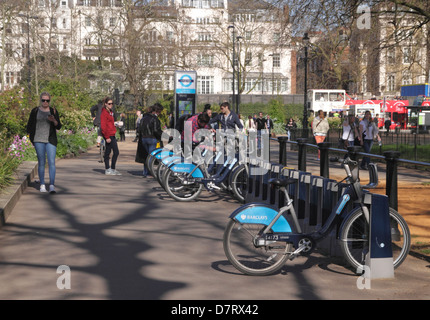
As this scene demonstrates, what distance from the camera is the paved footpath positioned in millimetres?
6035

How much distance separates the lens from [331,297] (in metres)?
5.90

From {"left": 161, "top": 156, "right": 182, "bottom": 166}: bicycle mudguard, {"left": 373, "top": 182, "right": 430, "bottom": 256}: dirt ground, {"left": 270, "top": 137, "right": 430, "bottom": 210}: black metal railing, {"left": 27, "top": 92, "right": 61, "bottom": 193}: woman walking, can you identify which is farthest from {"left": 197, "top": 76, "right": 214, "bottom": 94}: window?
{"left": 270, "top": 137, "right": 430, "bottom": 210}: black metal railing

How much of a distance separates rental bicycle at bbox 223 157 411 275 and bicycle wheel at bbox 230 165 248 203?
5.05 m

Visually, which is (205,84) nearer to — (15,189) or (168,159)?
(168,159)

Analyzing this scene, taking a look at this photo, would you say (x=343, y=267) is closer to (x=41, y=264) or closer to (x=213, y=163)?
(x=41, y=264)

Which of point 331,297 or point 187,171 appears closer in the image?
point 331,297

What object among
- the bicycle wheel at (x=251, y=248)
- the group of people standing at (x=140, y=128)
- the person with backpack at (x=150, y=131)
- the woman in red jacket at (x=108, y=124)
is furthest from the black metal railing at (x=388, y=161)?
the woman in red jacket at (x=108, y=124)

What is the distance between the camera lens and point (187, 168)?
11945 mm

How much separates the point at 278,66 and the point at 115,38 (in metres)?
46.3

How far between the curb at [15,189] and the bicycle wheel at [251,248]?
3.94 metres

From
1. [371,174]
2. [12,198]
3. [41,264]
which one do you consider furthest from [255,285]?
[12,198]

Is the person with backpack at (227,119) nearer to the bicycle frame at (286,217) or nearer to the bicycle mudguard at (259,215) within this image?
the bicycle frame at (286,217)

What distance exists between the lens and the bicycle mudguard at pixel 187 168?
11914 mm

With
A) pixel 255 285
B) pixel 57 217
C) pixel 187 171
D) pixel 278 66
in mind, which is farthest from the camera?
pixel 278 66
